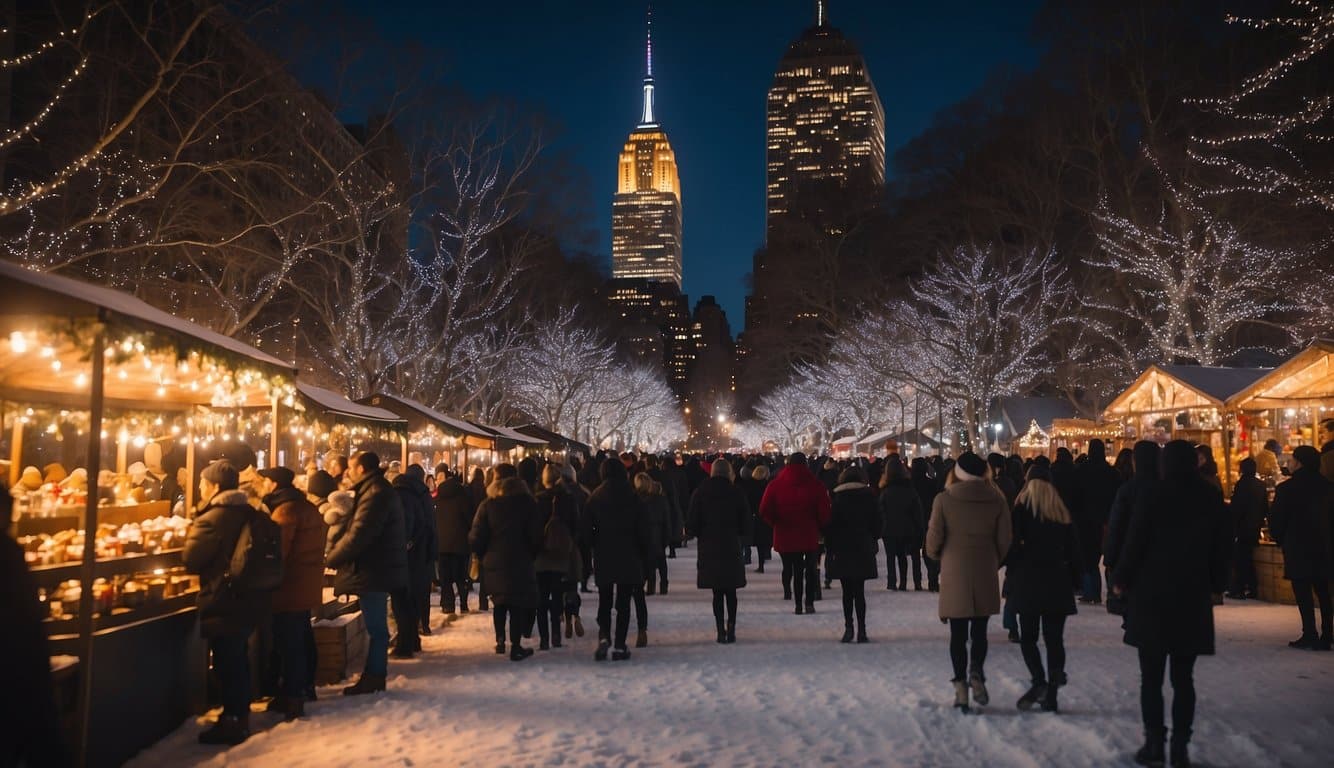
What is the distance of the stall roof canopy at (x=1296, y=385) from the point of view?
1497 centimetres

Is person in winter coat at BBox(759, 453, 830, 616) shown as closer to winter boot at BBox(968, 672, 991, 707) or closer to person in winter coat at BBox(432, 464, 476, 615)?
person in winter coat at BBox(432, 464, 476, 615)

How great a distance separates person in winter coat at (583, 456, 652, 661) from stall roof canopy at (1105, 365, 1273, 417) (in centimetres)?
1243

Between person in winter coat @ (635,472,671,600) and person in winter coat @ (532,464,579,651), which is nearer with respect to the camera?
person in winter coat @ (532,464,579,651)

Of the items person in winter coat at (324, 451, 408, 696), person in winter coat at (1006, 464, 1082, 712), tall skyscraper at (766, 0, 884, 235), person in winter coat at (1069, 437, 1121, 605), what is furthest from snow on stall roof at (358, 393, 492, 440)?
tall skyscraper at (766, 0, 884, 235)

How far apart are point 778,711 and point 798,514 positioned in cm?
464

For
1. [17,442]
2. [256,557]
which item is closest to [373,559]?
[256,557]

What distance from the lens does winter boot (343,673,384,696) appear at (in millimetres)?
7488

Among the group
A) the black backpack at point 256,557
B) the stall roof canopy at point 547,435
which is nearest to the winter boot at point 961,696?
the black backpack at point 256,557

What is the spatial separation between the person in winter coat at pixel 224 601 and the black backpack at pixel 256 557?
0.04 metres

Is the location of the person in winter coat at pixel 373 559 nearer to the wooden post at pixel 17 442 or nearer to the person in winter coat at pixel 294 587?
the person in winter coat at pixel 294 587

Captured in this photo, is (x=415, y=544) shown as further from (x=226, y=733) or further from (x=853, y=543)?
(x=853, y=543)

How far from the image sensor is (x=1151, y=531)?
548 centimetres

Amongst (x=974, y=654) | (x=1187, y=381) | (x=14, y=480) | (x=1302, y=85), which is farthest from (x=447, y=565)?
(x=1302, y=85)

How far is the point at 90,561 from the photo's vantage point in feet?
18.1
